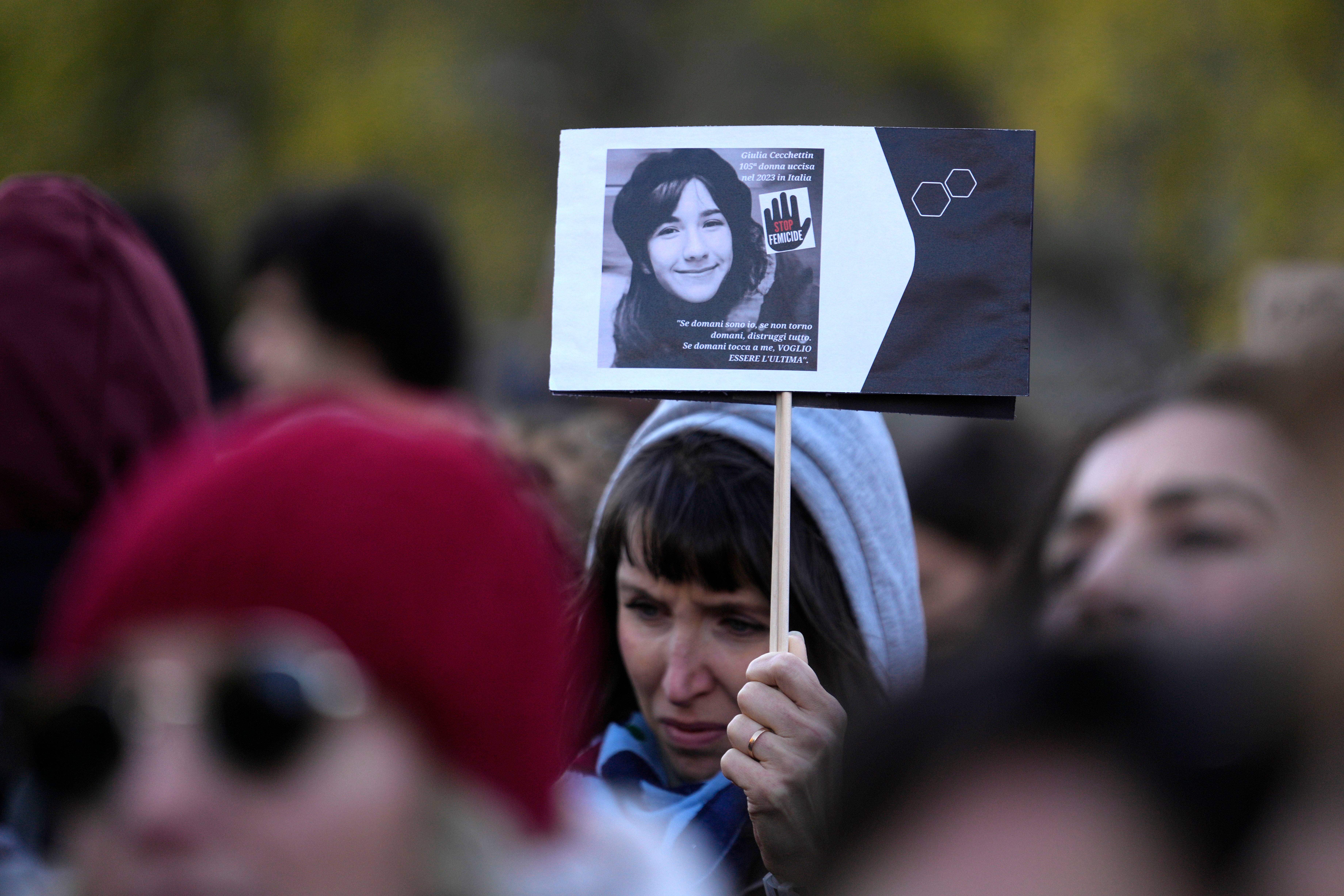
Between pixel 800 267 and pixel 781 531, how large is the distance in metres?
0.45

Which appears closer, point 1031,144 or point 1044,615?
point 1031,144

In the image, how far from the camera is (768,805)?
2.04 meters

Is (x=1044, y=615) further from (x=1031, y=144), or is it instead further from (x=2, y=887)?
Answer: (x=2, y=887)

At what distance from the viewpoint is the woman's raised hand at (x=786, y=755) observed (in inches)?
79.8

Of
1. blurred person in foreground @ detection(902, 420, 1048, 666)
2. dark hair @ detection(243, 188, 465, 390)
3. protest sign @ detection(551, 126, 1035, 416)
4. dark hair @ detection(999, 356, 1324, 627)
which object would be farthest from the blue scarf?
dark hair @ detection(243, 188, 465, 390)

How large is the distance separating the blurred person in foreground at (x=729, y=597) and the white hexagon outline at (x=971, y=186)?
49 centimetres

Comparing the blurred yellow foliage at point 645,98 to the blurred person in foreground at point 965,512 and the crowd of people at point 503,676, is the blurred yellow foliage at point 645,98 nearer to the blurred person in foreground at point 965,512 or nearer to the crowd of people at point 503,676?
the blurred person in foreground at point 965,512

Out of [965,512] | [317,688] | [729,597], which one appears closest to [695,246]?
[729,597]

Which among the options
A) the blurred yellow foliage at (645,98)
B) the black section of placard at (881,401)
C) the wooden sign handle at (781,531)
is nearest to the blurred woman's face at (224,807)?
the wooden sign handle at (781,531)

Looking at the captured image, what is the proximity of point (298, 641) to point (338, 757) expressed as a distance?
0.09 m

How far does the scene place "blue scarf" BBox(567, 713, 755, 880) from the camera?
2.29 metres

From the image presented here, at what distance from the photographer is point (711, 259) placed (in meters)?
2.32

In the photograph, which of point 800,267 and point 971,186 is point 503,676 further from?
point 971,186

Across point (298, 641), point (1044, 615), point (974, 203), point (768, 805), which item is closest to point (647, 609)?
point (768, 805)
